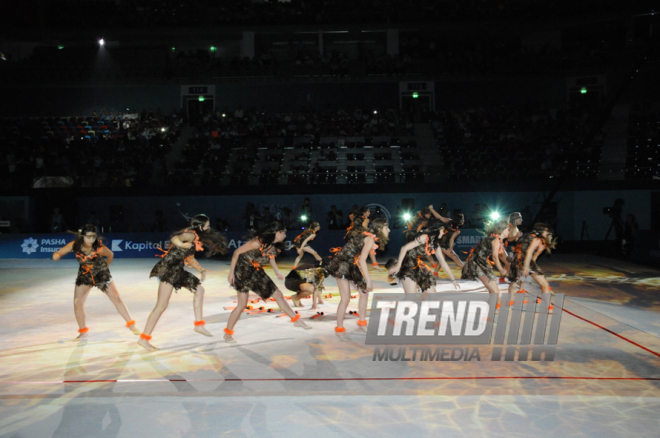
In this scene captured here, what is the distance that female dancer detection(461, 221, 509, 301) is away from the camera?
9922 millimetres

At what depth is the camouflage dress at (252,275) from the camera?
7844 millimetres

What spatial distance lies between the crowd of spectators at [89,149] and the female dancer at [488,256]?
662 inches

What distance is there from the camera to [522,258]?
33.0 ft

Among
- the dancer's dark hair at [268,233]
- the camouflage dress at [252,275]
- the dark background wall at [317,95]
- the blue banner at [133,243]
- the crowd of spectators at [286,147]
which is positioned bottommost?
the blue banner at [133,243]

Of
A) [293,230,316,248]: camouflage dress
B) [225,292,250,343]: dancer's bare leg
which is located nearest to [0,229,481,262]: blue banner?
[293,230,316,248]: camouflage dress

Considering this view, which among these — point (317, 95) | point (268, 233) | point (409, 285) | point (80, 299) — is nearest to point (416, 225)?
point (409, 285)

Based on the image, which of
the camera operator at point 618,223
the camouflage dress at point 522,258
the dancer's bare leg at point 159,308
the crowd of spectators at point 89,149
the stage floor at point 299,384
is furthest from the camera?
the crowd of spectators at point 89,149

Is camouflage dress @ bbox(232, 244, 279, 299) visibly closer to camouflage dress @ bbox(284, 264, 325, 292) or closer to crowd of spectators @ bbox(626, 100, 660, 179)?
camouflage dress @ bbox(284, 264, 325, 292)

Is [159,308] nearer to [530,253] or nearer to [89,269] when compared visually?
[89,269]

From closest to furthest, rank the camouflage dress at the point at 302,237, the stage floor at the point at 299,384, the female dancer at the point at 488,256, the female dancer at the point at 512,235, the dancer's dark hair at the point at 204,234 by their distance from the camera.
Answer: the stage floor at the point at 299,384 → the dancer's dark hair at the point at 204,234 → the female dancer at the point at 488,256 → the female dancer at the point at 512,235 → the camouflage dress at the point at 302,237

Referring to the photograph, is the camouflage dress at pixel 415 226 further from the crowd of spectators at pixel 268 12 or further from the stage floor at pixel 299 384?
the crowd of spectators at pixel 268 12

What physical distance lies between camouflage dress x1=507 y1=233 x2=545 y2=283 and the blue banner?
10.6m

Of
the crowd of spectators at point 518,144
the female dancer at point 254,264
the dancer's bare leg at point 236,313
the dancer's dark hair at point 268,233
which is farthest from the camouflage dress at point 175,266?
the crowd of spectators at point 518,144

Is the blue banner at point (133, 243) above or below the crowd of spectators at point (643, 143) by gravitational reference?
below
